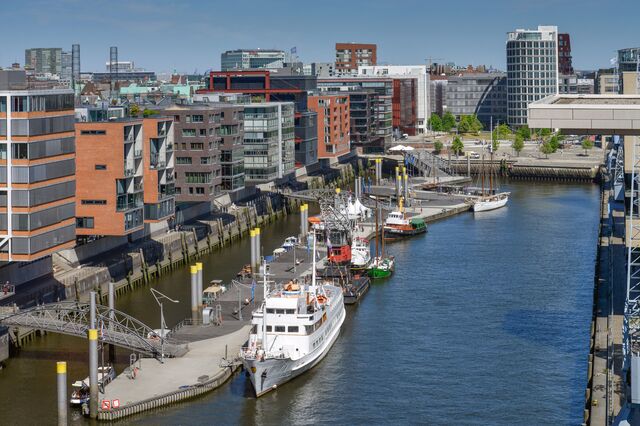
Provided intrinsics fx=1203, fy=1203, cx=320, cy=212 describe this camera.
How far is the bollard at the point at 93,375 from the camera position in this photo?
38625 millimetres

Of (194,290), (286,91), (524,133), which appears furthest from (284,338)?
(524,133)

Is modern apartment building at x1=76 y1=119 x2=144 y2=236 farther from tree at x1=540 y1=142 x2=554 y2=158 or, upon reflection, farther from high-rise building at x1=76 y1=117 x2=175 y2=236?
tree at x1=540 y1=142 x2=554 y2=158

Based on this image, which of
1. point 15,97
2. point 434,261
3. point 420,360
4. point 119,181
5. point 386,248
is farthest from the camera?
point 386,248

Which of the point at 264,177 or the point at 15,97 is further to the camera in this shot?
the point at 264,177

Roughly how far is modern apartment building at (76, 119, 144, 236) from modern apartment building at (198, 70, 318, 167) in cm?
4156

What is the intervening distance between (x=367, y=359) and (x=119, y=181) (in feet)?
65.1

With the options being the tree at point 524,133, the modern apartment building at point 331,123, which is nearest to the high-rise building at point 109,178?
the modern apartment building at point 331,123

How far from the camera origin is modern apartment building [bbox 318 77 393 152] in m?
137

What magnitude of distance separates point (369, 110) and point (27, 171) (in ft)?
301

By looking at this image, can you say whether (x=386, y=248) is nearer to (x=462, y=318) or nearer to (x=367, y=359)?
(x=462, y=318)

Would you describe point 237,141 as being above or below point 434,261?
above

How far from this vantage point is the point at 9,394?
4209cm

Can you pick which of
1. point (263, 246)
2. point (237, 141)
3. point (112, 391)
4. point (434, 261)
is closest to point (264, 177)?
point (237, 141)

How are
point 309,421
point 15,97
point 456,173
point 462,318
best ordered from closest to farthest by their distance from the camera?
point 309,421 < point 15,97 < point 462,318 < point 456,173
